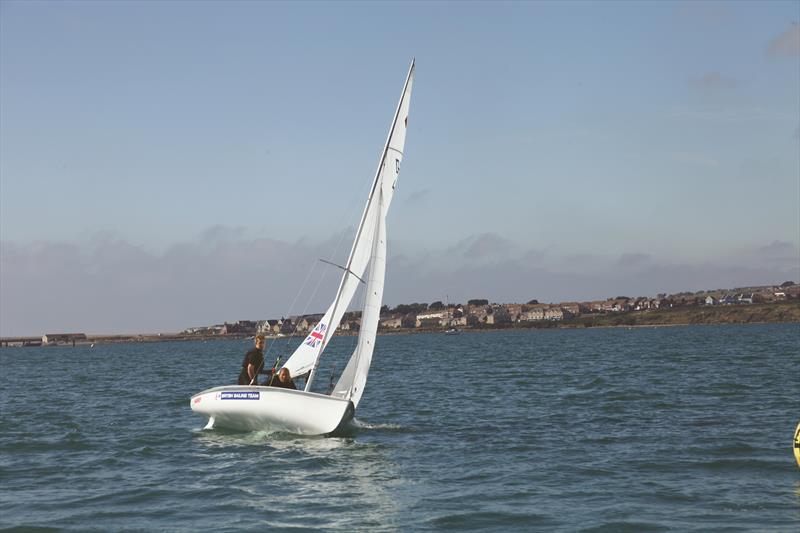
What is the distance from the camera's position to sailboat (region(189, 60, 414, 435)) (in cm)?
2319

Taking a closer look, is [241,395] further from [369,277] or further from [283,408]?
[369,277]

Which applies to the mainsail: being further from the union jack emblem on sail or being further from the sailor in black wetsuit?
the sailor in black wetsuit

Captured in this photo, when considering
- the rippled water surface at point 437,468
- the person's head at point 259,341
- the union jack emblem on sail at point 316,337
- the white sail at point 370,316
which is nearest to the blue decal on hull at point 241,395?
the rippled water surface at point 437,468

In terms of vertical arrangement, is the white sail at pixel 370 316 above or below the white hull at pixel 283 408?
above

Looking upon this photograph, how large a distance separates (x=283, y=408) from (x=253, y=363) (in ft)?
6.97

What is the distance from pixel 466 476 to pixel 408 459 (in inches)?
101

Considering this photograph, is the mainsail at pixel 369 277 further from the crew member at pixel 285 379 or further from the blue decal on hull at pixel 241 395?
the blue decal on hull at pixel 241 395

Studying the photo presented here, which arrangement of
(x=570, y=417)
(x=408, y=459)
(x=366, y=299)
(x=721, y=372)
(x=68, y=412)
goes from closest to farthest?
(x=408, y=459)
(x=366, y=299)
(x=570, y=417)
(x=68, y=412)
(x=721, y=372)

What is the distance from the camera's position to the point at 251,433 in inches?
966

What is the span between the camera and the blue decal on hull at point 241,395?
23.1m

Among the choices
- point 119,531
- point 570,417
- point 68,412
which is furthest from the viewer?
point 68,412

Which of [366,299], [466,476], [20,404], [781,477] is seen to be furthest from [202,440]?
[20,404]

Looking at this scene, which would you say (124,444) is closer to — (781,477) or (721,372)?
(781,477)

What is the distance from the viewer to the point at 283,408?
2295 cm
